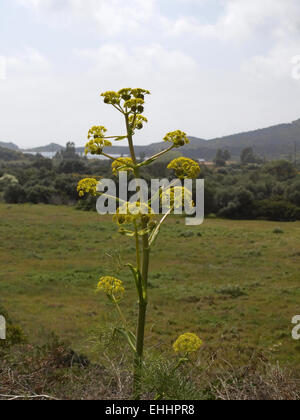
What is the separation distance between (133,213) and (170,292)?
604 inches

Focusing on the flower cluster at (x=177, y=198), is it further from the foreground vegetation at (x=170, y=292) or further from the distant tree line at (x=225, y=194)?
the distant tree line at (x=225, y=194)

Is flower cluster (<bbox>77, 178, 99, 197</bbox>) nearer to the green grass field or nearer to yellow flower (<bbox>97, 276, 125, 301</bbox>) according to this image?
the green grass field

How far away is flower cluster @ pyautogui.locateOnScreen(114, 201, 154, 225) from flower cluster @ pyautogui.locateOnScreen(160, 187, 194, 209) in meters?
0.24

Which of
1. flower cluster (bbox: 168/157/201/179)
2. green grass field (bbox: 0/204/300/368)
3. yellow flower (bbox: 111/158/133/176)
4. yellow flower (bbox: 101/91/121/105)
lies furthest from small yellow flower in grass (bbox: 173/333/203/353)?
yellow flower (bbox: 101/91/121/105)

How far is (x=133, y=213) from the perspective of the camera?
2.40 m

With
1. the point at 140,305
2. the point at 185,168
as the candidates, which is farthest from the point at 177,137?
the point at 140,305

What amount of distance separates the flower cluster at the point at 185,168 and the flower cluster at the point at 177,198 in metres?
0.11

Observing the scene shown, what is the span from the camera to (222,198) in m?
51.1

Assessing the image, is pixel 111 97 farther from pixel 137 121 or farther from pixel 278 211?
pixel 278 211

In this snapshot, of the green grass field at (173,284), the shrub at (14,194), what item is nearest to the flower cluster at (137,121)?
the green grass field at (173,284)

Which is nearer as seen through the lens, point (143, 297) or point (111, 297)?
point (143, 297)
